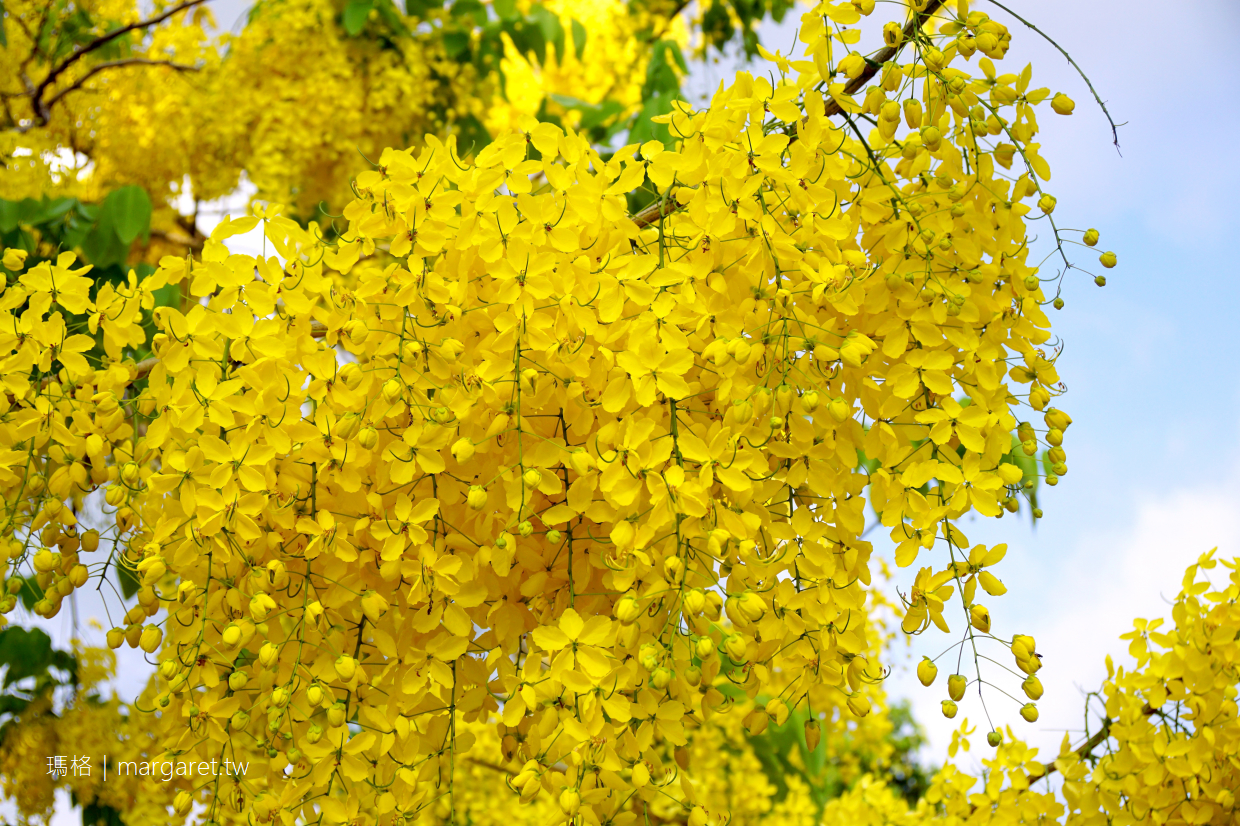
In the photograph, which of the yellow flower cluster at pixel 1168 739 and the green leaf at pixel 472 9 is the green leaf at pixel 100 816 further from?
A: the green leaf at pixel 472 9

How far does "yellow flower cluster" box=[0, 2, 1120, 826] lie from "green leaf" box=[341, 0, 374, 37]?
1860 mm

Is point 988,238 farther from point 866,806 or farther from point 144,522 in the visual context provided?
point 866,806

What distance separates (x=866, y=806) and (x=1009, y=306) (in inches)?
67.0

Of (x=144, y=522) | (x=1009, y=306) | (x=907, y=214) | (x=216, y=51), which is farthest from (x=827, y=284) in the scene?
(x=216, y=51)

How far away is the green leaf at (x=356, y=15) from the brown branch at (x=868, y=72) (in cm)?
191

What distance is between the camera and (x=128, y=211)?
6.27 ft

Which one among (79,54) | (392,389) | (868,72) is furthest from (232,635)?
(79,54)

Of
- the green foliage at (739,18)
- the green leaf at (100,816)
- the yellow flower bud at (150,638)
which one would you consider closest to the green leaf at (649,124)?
the yellow flower bud at (150,638)

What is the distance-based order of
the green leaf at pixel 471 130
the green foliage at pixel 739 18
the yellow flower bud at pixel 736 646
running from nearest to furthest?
the yellow flower bud at pixel 736 646 → the green leaf at pixel 471 130 → the green foliage at pixel 739 18

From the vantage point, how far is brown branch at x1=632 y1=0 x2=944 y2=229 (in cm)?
97

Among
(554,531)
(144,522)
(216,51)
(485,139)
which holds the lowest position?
(554,531)

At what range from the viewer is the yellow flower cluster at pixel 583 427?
885 mm

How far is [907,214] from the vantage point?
A: 95 cm

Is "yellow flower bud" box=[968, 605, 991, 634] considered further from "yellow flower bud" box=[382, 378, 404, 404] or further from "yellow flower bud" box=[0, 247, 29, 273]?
"yellow flower bud" box=[0, 247, 29, 273]
